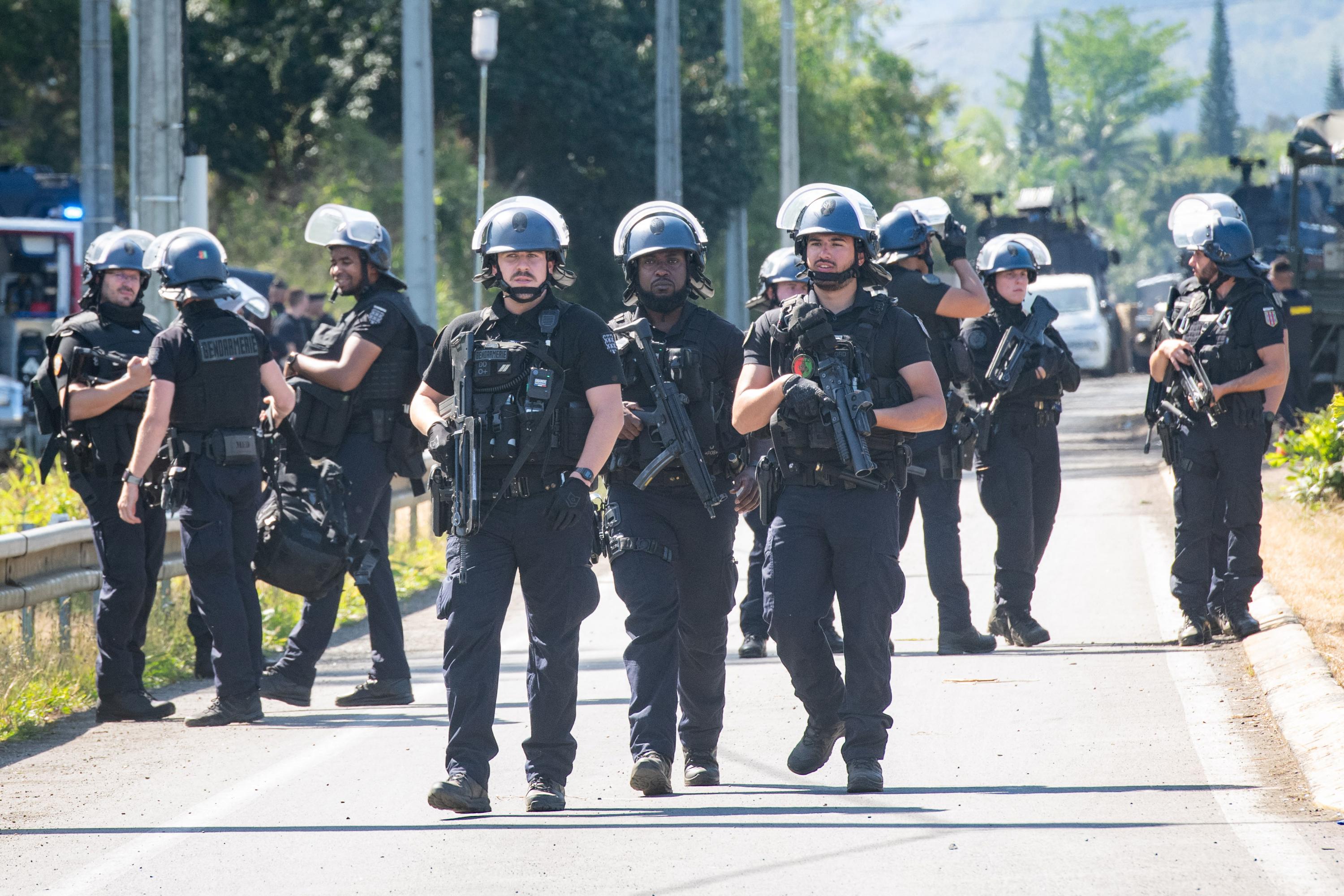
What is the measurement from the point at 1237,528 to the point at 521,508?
4174 mm

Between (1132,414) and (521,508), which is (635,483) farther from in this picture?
(1132,414)

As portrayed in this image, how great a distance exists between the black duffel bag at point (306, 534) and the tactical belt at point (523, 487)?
2.24 metres

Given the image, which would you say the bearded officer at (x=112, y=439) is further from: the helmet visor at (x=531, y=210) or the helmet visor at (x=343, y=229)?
the helmet visor at (x=531, y=210)

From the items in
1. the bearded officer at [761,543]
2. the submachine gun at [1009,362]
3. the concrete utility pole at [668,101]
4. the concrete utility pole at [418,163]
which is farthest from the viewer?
the concrete utility pole at [668,101]

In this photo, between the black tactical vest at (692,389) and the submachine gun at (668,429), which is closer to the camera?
the submachine gun at (668,429)

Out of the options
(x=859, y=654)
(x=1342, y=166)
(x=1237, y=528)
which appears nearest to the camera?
(x=859, y=654)

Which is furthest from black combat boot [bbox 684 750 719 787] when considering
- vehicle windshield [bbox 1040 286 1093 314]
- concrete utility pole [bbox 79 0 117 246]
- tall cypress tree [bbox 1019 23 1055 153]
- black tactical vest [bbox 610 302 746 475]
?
tall cypress tree [bbox 1019 23 1055 153]

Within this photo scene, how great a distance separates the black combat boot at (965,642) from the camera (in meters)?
9.03

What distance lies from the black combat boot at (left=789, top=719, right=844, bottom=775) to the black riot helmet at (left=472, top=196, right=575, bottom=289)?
1738 millimetres

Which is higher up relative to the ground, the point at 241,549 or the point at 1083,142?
the point at 1083,142

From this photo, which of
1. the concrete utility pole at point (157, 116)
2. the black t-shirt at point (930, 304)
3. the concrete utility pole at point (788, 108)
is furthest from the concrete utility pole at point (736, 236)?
the black t-shirt at point (930, 304)

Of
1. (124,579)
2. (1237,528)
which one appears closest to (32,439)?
(124,579)

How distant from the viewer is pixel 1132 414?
2858 centimetres

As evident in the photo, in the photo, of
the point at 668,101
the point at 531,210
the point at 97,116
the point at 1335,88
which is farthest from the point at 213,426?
the point at 1335,88
